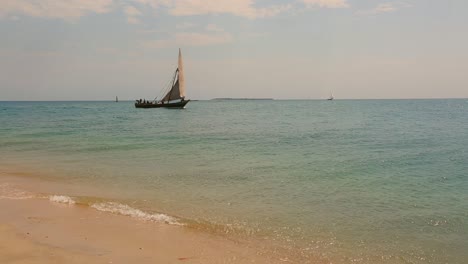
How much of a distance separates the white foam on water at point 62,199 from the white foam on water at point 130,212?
89 centimetres

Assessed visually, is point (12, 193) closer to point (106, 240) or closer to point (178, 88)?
point (106, 240)

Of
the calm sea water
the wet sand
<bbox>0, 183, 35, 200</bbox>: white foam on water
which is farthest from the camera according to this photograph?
<bbox>0, 183, 35, 200</bbox>: white foam on water

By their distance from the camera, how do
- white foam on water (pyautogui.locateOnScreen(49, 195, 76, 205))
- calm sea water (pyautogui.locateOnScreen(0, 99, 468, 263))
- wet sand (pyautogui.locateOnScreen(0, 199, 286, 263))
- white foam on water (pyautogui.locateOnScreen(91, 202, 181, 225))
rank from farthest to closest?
1. white foam on water (pyautogui.locateOnScreen(49, 195, 76, 205))
2. white foam on water (pyautogui.locateOnScreen(91, 202, 181, 225))
3. calm sea water (pyautogui.locateOnScreen(0, 99, 468, 263))
4. wet sand (pyautogui.locateOnScreen(0, 199, 286, 263))

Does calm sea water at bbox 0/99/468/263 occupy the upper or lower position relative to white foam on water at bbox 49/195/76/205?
lower

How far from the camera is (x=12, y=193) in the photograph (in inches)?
523

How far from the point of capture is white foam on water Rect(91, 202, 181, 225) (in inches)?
412

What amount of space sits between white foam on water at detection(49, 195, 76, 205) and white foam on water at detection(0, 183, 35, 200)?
0.81 metres

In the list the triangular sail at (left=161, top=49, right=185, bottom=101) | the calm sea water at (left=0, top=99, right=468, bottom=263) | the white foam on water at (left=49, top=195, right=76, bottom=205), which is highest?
the triangular sail at (left=161, top=49, right=185, bottom=101)

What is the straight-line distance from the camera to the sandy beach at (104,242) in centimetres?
773

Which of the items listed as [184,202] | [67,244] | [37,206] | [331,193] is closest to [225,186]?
[184,202]

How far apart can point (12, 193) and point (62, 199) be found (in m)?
2.24

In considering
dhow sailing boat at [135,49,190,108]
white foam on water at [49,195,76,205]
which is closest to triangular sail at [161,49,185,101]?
dhow sailing boat at [135,49,190,108]

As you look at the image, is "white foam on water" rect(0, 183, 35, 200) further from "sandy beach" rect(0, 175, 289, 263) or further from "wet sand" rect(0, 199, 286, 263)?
"wet sand" rect(0, 199, 286, 263)

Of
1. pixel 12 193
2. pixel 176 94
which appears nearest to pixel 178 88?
pixel 176 94
